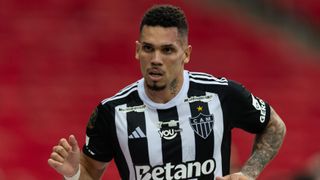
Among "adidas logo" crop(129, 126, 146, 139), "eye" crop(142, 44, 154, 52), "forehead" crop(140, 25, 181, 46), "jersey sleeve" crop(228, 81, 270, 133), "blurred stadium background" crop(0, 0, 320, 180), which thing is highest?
"forehead" crop(140, 25, 181, 46)

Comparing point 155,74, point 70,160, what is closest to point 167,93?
point 155,74

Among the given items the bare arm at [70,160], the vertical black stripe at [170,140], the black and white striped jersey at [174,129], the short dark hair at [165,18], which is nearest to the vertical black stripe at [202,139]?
the black and white striped jersey at [174,129]

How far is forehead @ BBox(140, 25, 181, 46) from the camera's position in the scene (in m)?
5.01

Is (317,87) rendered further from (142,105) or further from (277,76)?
(142,105)

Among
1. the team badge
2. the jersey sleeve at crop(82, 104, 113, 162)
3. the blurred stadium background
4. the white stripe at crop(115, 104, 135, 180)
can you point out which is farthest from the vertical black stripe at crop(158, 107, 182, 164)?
the blurred stadium background

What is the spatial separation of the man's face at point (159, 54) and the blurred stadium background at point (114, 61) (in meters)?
6.02

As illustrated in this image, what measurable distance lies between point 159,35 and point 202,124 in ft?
2.01

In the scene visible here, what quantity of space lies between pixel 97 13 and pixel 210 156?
7588mm

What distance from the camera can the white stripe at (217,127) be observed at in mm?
5234

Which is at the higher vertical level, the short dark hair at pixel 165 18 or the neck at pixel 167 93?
the short dark hair at pixel 165 18

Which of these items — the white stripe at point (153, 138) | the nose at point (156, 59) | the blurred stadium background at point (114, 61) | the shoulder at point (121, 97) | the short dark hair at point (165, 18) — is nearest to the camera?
the nose at point (156, 59)

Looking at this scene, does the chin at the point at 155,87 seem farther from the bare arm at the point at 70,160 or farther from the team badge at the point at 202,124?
the bare arm at the point at 70,160

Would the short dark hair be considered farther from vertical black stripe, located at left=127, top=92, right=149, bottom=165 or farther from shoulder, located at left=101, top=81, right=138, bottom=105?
vertical black stripe, located at left=127, top=92, right=149, bottom=165

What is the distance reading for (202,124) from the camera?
5246mm
